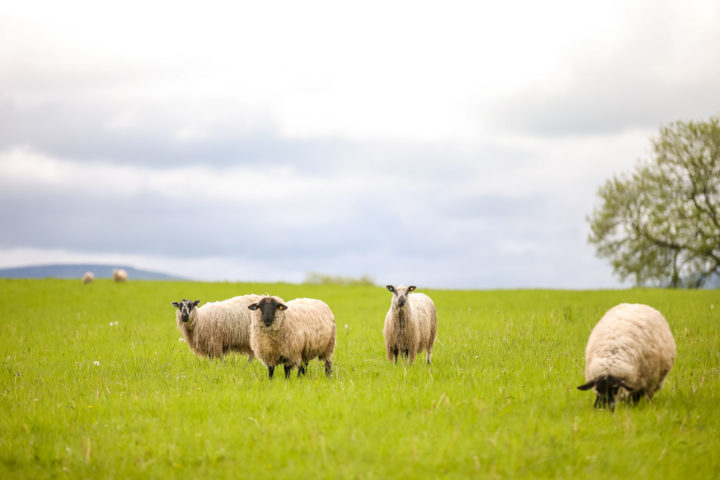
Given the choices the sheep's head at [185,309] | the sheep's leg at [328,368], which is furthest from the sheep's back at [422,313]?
the sheep's head at [185,309]

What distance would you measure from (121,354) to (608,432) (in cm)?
1246

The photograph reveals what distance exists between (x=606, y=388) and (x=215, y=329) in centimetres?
973

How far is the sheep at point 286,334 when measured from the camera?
37.3ft

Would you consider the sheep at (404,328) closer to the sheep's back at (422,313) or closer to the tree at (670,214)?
the sheep's back at (422,313)

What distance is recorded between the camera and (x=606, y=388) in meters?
8.44

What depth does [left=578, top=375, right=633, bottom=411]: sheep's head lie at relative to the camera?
833 centimetres

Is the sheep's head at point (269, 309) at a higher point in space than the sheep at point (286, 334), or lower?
higher

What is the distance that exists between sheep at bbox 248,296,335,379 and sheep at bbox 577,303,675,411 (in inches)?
211

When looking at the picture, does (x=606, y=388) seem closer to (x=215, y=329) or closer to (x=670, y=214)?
(x=215, y=329)

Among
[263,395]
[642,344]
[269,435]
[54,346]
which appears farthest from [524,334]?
[54,346]

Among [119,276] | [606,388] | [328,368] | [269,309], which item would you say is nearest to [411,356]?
[328,368]

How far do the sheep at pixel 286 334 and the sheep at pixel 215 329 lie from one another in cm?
327

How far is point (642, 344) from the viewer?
866 cm

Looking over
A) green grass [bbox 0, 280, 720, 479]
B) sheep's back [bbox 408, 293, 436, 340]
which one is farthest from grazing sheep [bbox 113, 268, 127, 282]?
sheep's back [bbox 408, 293, 436, 340]
